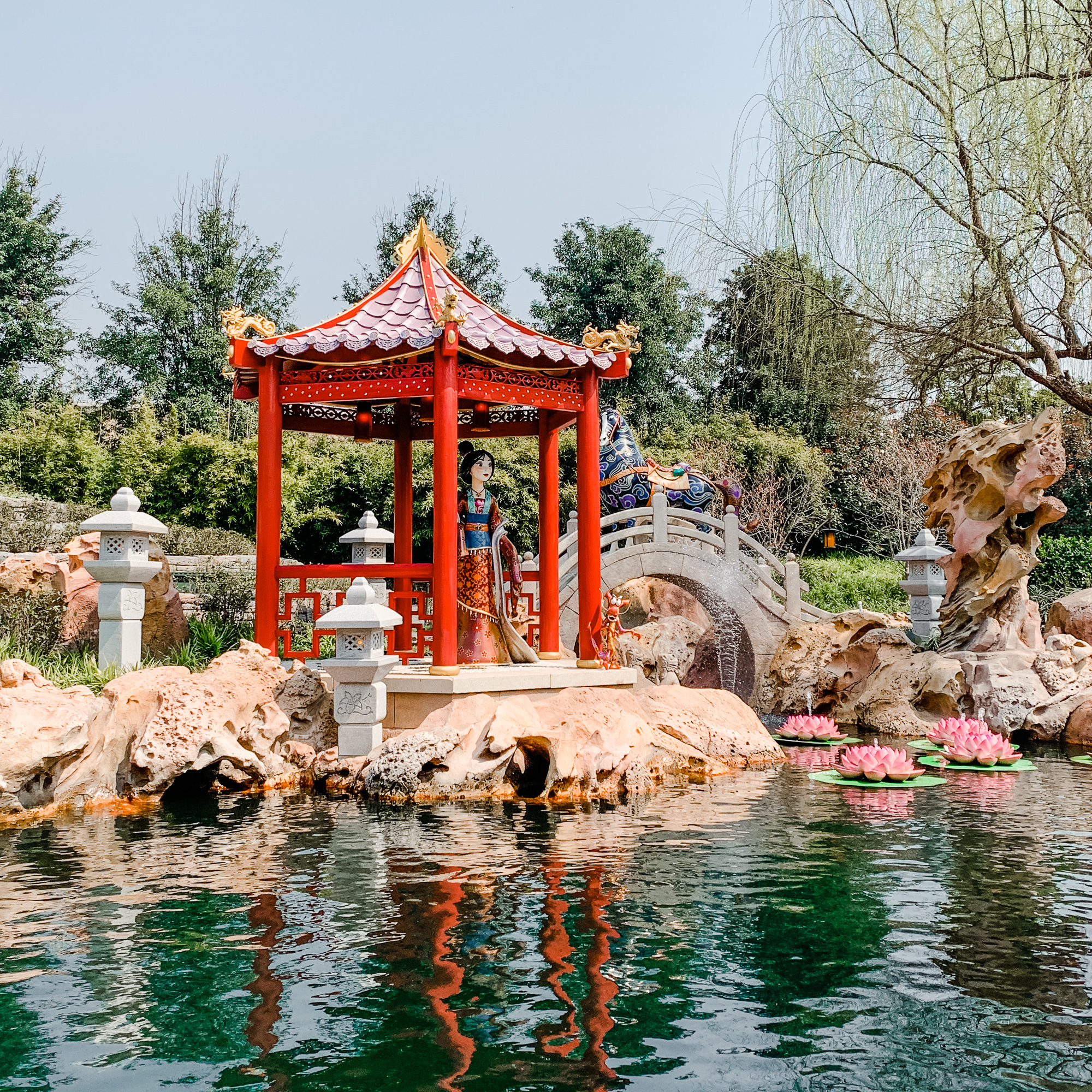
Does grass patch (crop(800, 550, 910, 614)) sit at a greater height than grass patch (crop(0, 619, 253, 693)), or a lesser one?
greater

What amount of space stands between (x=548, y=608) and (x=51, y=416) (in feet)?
35.9

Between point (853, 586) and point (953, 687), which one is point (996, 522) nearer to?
point (953, 687)

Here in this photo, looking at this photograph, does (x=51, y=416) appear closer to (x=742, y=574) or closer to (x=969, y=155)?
(x=742, y=574)

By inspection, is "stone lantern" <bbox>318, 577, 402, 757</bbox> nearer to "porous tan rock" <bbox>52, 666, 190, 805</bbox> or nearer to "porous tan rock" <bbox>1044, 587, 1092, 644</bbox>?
"porous tan rock" <bbox>52, 666, 190, 805</bbox>

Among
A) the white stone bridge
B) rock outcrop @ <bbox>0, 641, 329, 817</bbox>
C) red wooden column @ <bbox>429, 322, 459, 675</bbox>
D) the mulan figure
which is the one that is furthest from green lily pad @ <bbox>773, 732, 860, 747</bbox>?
rock outcrop @ <bbox>0, 641, 329, 817</bbox>

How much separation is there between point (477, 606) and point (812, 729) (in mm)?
3425

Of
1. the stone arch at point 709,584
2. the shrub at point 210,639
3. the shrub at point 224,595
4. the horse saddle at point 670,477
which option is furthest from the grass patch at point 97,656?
the horse saddle at point 670,477

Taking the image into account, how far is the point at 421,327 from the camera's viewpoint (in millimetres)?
7770

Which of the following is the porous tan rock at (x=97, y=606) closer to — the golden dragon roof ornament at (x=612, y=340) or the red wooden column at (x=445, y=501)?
the red wooden column at (x=445, y=501)

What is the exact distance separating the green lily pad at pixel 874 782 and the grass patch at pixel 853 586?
10.4 metres

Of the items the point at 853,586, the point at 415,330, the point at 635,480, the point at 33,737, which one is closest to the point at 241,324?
the point at 415,330

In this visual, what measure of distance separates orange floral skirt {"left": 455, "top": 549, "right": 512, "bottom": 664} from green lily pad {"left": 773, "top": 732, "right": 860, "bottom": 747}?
329 centimetres

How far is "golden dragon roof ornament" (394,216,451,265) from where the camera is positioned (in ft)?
30.0

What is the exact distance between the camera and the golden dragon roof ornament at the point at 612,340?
8.35 metres
